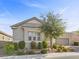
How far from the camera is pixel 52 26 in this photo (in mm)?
32625

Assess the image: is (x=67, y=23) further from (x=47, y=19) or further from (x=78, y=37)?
(x=78, y=37)

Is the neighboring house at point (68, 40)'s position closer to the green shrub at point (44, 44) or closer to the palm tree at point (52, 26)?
the green shrub at point (44, 44)

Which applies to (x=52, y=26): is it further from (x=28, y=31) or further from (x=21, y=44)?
(x=21, y=44)

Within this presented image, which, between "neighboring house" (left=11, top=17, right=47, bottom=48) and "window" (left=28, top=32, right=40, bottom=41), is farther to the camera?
"window" (left=28, top=32, right=40, bottom=41)

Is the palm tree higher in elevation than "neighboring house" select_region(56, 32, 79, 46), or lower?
higher

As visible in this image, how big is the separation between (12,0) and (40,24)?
13760 mm

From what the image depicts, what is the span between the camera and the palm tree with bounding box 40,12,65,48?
32.7 meters

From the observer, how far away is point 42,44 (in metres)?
34.6

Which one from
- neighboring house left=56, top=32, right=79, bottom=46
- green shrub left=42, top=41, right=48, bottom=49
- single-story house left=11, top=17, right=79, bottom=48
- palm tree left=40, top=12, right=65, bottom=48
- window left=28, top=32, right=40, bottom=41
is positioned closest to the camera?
palm tree left=40, top=12, right=65, bottom=48

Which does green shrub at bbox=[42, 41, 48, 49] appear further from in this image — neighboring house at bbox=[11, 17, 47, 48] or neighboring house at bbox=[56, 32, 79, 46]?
neighboring house at bbox=[56, 32, 79, 46]

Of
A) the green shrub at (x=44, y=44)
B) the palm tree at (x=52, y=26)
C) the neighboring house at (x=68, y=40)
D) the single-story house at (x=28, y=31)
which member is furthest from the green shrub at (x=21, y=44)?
the neighboring house at (x=68, y=40)

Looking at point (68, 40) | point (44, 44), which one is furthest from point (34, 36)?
point (68, 40)

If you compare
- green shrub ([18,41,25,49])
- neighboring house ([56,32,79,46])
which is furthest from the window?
neighboring house ([56,32,79,46])

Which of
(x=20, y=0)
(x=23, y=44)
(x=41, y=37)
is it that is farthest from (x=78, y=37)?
(x=20, y=0)
